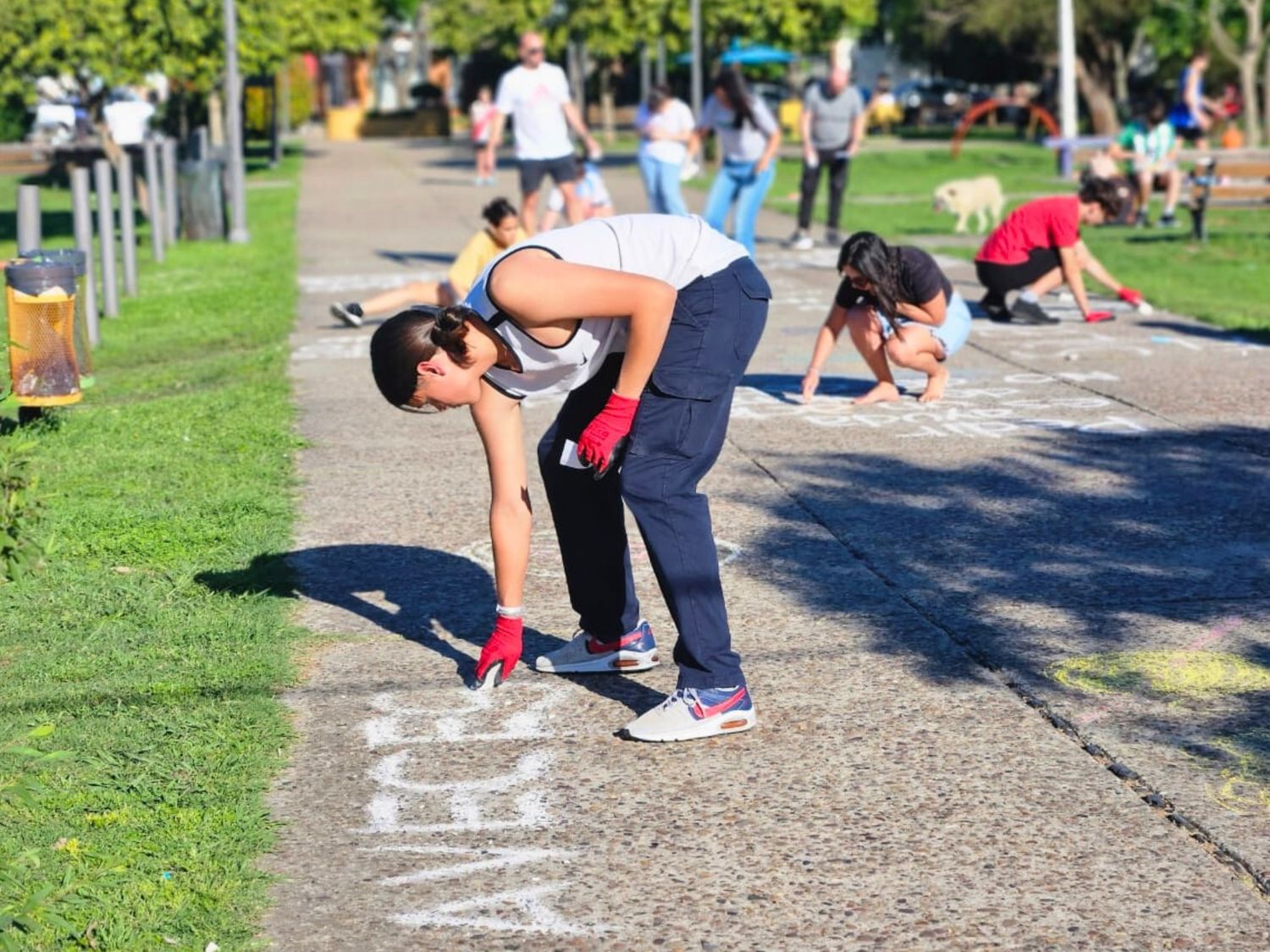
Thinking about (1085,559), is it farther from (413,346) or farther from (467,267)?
(467,267)

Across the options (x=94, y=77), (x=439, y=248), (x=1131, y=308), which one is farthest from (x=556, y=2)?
(x=1131, y=308)

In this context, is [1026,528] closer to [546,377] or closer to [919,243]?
[546,377]

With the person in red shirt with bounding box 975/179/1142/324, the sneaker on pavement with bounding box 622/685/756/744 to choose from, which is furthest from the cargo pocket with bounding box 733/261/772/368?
the person in red shirt with bounding box 975/179/1142/324

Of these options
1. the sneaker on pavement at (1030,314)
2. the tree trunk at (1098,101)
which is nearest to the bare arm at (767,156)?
the sneaker on pavement at (1030,314)

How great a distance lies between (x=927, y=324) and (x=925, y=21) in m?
41.5

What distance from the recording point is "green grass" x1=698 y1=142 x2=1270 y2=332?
508 inches

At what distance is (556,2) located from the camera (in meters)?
45.0

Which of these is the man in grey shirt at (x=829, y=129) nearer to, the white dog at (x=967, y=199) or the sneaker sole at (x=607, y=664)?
the white dog at (x=967, y=199)

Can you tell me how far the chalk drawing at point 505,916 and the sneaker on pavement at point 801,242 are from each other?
13311 millimetres

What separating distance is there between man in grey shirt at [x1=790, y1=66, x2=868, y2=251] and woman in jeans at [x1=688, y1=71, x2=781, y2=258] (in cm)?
189

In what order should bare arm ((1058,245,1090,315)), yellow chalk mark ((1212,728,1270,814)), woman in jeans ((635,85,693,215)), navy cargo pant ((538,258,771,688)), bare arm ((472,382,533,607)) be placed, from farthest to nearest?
woman in jeans ((635,85,693,215)) < bare arm ((1058,245,1090,315)) < bare arm ((472,382,533,607)) < navy cargo pant ((538,258,771,688)) < yellow chalk mark ((1212,728,1270,814))

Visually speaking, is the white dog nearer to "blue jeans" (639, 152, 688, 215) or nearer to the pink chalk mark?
"blue jeans" (639, 152, 688, 215)

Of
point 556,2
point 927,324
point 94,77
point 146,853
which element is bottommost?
point 146,853

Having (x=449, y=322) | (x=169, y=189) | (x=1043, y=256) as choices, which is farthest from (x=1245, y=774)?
(x=169, y=189)
